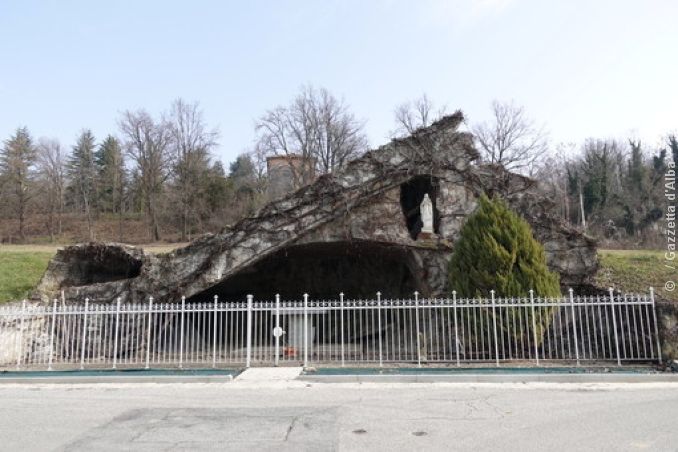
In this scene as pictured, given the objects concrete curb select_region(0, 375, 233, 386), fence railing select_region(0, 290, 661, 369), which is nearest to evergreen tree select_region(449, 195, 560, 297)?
fence railing select_region(0, 290, 661, 369)

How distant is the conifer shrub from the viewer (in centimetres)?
1349

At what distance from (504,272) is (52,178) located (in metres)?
45.4

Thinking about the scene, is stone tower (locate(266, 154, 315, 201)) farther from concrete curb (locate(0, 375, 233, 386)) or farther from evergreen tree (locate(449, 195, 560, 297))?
concrete curb (locate(0, 375, 233, 386))

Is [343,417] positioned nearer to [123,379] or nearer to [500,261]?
[123,379]

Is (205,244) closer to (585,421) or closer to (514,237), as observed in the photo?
(514,237)

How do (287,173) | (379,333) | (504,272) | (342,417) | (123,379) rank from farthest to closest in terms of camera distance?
(287,173), (379,333), (504,272), (123,379), (342,417)

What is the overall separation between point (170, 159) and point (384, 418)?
41.4 meters

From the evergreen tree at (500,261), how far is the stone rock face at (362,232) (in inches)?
111

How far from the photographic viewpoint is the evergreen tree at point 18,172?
A: 41.7m

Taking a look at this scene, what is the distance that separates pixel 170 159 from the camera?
147 ft

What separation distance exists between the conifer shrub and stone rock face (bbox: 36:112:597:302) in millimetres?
2890

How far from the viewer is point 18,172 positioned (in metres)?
42.1

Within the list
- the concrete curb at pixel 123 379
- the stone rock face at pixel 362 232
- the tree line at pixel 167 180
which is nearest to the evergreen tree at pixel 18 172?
the tree line at pixel 167 180

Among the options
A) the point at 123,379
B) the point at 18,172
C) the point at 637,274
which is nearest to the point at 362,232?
the point at 123,379
